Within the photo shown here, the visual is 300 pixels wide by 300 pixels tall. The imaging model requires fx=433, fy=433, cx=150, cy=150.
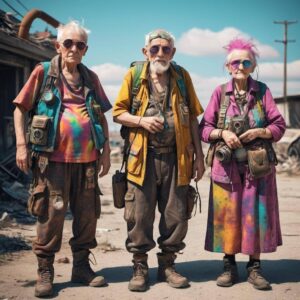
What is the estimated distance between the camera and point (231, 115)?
4.22 m

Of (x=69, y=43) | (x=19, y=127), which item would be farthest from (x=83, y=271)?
(x=69, y=43)

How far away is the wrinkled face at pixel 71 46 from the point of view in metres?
3.98

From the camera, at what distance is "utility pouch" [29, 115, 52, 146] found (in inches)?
152

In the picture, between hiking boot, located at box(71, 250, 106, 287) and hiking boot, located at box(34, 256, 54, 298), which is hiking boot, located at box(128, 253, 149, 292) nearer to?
hiking boot, located at box(71, 250, 106, 287)

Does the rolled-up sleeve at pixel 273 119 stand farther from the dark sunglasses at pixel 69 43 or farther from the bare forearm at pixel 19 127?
the bare forearm at pixel 19 127

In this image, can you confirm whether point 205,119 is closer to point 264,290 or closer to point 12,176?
point 264,290

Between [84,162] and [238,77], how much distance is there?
170 centimetres

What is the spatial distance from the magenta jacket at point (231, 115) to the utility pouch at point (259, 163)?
0.36ft

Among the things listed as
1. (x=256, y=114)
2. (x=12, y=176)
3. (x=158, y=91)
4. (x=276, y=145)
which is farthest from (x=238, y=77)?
(x=276, y=145)

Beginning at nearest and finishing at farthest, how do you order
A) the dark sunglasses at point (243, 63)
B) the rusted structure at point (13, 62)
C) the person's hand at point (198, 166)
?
the dark sunglasses at point (243, 63)
the person's hand at point (198, 166)
the rusted structure at point (13, 62)

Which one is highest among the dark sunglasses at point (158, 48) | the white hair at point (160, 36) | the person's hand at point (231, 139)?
the white hair at point (160, 36)

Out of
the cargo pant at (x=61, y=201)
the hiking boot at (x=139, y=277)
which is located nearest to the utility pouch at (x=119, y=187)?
the cargo pant at (x=61, y=201)

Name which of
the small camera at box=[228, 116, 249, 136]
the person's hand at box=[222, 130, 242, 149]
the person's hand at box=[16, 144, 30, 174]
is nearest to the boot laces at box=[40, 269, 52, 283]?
the person's hand at box=[16, 144, 30, 174]

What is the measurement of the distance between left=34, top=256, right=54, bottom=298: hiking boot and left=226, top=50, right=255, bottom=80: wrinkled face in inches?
99.1
